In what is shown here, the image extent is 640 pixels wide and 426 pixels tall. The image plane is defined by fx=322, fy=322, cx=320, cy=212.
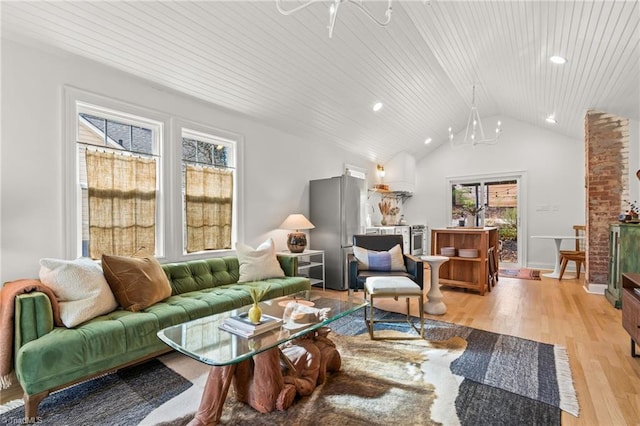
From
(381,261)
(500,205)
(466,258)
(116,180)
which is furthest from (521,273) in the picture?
(116,180)

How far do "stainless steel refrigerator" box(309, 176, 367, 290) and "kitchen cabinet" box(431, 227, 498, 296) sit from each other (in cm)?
127

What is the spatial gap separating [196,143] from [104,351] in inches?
98.0

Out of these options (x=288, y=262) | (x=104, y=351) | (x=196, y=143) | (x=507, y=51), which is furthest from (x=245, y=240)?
(x=507, y=51)

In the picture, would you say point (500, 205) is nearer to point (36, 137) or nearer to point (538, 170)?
point (538, 170)

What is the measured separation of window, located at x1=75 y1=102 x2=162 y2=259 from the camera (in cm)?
292

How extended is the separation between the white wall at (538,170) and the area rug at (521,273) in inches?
17.0

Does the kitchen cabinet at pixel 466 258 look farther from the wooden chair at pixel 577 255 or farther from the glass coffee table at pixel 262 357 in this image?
the glass coffee table at pixel 262 357

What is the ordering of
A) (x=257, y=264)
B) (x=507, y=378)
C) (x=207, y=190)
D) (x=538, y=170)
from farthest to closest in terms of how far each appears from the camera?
1. (x=538, y=170)
2. (x=207, y=190)
3. (x=257, y=264)
4. (x=507, y=378)

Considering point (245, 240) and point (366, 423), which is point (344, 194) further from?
point (366, 423)

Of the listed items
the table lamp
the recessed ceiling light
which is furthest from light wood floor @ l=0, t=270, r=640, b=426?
the recessed ceiling light

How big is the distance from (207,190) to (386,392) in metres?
2.93

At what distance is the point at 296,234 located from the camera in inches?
177

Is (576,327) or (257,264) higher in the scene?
(257,264)

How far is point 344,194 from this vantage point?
4.80m
